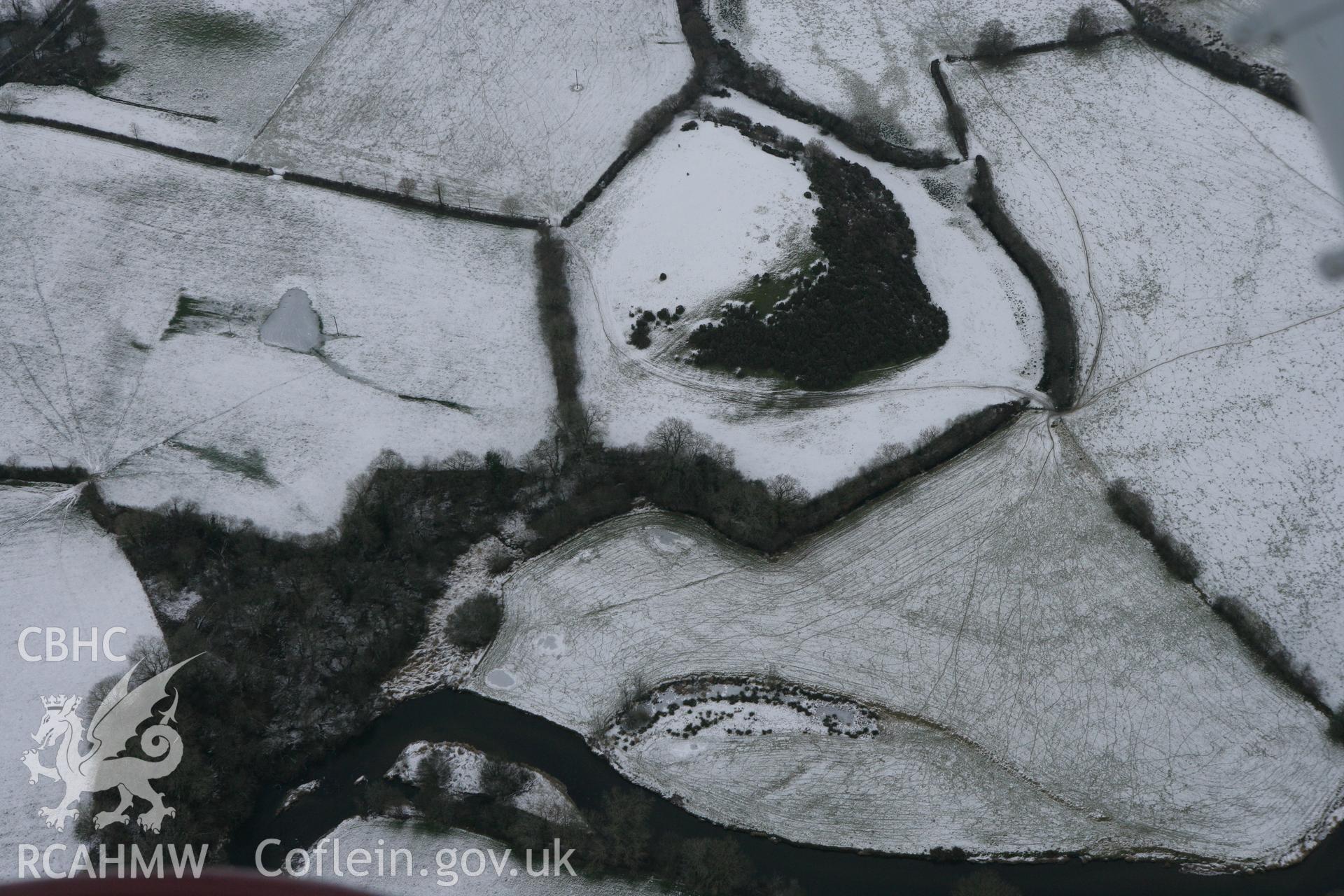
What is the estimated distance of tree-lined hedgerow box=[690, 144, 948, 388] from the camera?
124 feet

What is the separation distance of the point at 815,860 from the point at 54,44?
5329 centimetres

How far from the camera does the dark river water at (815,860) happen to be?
28.3 metres

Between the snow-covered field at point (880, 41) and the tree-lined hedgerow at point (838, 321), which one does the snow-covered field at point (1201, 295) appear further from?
the tree-lined hedgerow at point (838, 321)

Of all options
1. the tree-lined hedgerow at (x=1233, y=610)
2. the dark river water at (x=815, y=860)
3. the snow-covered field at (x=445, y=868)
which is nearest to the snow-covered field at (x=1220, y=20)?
the tree-lined hedgerow at (x=1233, y=610)

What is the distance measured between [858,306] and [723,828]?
21.4 m

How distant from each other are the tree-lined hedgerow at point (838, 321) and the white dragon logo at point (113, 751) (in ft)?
75.8

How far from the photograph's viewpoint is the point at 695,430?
36.4 meters

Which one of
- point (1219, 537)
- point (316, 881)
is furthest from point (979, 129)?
point (316, 881)

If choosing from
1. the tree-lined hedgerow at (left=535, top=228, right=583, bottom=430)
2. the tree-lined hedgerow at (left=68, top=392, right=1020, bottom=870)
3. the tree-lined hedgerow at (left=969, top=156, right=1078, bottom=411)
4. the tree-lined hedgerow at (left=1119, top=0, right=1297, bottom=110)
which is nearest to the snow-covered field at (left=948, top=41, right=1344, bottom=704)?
the tree-lined hedgerow at (left=969, top=156, right=1078, bottom=411)

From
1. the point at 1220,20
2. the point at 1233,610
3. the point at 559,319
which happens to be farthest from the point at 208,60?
the point at 1220,20

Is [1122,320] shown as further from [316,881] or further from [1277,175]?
[316,881]

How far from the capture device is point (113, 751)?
28.3 m

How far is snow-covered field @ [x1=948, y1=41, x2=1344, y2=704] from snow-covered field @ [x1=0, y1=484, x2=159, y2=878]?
36.5 m

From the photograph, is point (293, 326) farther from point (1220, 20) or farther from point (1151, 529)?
point (1220, 20)
